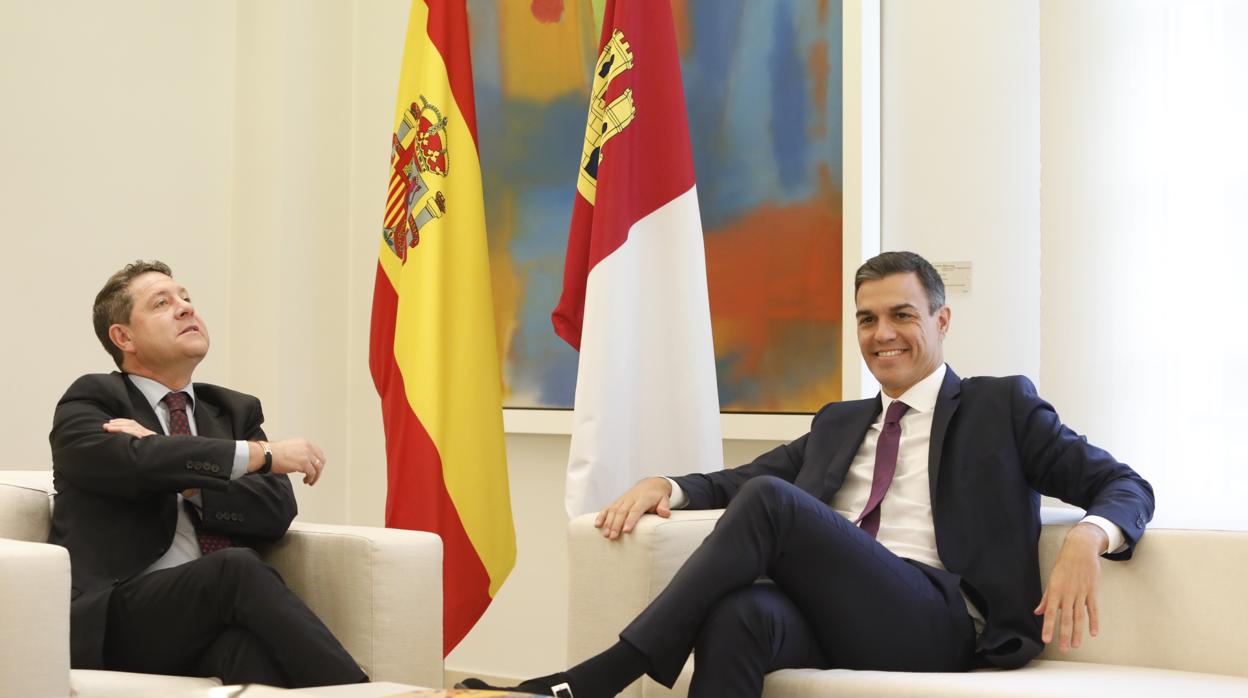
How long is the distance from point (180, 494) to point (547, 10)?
2.45 meters

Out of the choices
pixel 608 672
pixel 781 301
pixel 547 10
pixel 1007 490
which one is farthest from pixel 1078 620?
pixel 547 10

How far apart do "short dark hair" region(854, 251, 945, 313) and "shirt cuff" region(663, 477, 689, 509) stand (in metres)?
0.67

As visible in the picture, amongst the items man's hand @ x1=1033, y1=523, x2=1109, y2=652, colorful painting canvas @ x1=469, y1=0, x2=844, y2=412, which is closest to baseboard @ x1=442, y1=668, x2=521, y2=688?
colorful painting canvas @ x1=469, y1=0, x2=844, y2=412

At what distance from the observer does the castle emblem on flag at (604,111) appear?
11.4 ft

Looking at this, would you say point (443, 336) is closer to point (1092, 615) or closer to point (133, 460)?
point (133, 460)

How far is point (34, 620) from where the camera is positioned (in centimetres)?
212

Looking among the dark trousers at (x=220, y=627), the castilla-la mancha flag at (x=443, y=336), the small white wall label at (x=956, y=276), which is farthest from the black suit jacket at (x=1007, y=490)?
the castilla-la mancha flag at (x=443, y=336)

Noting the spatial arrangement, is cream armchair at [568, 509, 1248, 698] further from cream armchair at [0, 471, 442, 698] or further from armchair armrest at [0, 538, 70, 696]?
armchair armrest at [0, 538, 70, 696]

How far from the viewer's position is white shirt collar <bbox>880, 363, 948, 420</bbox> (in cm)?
290

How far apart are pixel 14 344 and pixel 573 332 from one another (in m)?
1.94

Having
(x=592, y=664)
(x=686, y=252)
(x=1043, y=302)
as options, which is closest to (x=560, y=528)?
(x=686, y=252)

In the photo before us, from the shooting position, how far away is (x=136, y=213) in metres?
4.50

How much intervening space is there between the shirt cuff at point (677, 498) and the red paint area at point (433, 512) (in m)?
0.94

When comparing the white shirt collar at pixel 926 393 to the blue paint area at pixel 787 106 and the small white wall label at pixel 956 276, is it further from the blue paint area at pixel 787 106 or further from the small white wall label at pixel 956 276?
the blue paint area at pixel 787 106
